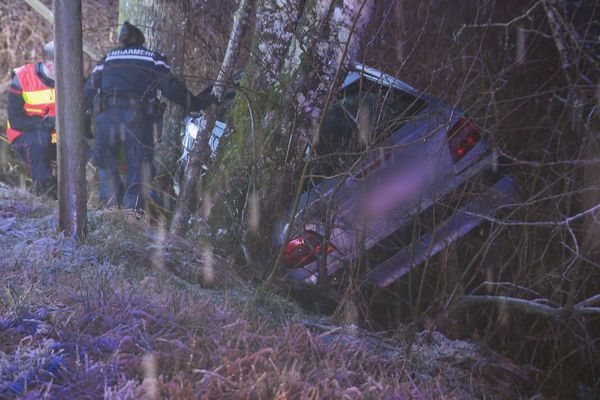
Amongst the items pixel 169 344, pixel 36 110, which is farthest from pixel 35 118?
pixel 169 344

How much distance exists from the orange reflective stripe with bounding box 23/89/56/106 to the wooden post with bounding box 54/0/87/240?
322cm

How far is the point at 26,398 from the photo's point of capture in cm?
208

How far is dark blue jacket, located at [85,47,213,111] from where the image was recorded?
18.3 ft

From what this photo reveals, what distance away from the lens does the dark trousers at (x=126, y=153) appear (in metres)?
5.93

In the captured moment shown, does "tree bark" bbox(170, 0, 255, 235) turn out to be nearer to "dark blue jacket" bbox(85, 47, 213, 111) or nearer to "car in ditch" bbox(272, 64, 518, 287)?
"dark blue jacket" bbox(85, 47, 213, 111)

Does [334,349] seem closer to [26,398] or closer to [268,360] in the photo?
[268,360]

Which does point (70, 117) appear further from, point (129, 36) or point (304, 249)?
point (129, 36)

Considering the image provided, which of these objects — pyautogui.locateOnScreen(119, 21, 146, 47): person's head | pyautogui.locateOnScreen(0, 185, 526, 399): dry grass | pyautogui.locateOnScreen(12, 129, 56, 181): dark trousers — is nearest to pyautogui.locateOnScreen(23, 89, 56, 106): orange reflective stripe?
pyautogui.locateOnScreen(12, 129, 56, 181): dark trousers

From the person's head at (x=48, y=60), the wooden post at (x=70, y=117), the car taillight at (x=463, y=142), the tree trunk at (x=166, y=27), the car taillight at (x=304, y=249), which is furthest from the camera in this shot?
the tree trunk at (x=166, y=27)

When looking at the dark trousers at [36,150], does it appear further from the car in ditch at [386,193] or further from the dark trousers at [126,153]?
the car in ditch at [386,193]

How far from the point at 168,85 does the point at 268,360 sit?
142 inches

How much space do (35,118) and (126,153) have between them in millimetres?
1542

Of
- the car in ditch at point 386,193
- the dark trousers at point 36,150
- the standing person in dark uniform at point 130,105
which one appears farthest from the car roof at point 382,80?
the dark trousers at point 36,150

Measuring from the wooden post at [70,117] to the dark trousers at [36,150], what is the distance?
3.37 metres
